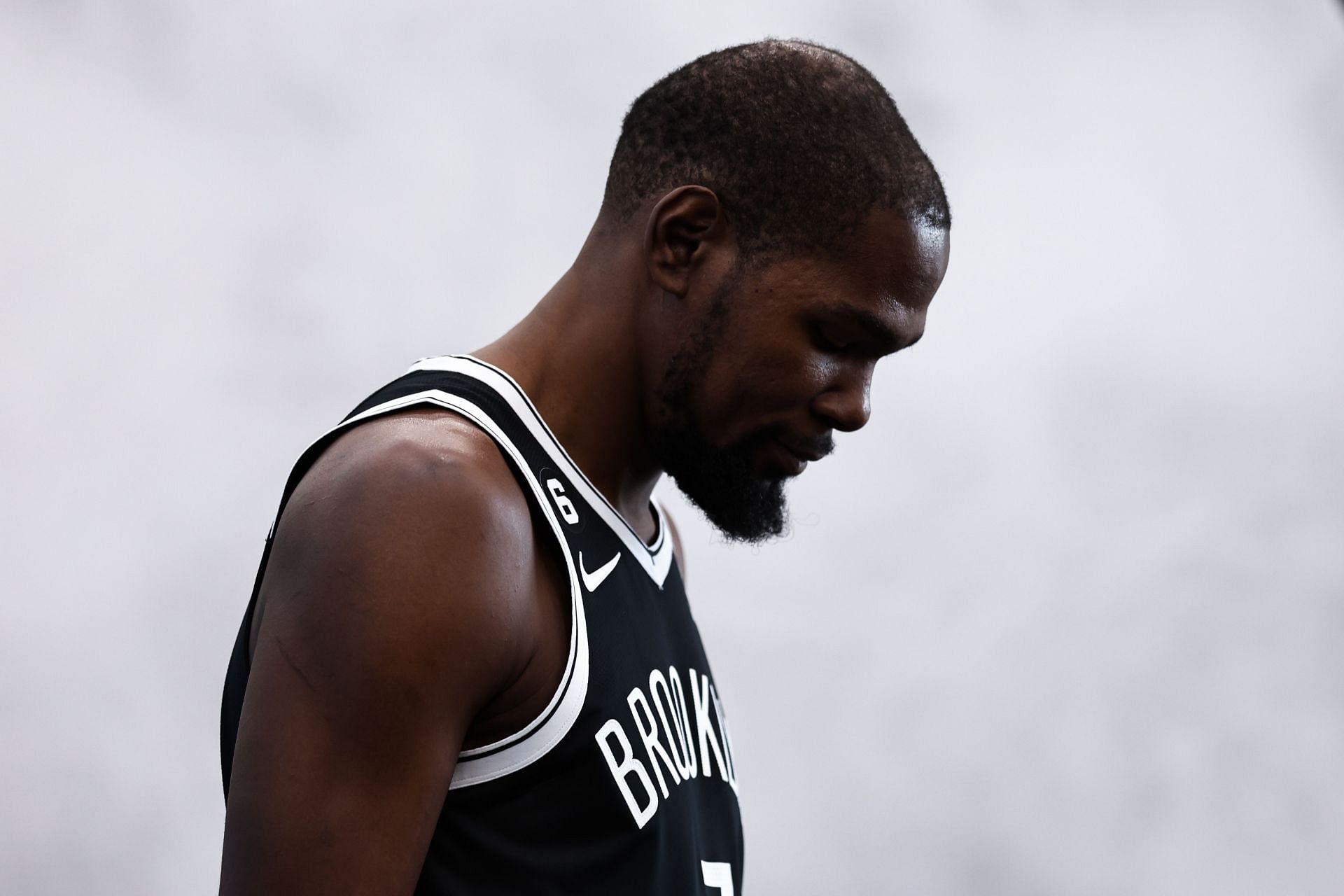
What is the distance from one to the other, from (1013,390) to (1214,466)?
34 centimetres

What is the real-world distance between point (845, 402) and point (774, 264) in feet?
0.36

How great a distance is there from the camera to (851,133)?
916 millimetres

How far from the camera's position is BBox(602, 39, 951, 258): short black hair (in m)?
0.89

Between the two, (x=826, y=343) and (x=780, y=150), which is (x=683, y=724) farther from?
(x=780, y=150)

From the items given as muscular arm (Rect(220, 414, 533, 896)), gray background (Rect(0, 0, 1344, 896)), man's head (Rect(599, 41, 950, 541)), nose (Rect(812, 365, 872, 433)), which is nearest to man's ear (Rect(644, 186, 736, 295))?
man's head (Rect(599, 41, 950, 541))

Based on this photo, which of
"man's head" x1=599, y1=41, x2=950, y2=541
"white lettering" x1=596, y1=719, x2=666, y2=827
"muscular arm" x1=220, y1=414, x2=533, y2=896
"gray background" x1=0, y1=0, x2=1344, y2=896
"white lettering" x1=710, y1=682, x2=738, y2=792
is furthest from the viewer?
"gray background" x1=0, y1=0, x2=1344, y2=896

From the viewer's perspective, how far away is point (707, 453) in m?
0.93

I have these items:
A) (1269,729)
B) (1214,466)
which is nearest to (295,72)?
(1214,466)

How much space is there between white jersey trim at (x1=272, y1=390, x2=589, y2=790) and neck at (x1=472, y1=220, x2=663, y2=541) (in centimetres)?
6

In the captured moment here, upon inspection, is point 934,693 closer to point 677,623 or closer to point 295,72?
point 677,623

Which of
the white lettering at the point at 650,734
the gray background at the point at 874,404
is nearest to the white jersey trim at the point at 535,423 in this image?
the white lettering at the point at 650,734

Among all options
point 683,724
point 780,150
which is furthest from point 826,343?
point 683,724

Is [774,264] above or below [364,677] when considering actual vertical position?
above

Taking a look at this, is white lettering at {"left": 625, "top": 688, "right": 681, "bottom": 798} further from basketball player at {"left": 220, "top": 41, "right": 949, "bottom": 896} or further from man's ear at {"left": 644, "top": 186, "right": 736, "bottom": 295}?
man's ear at {"left": 644, "top": 186, "right": 736, "bottom": 295}
